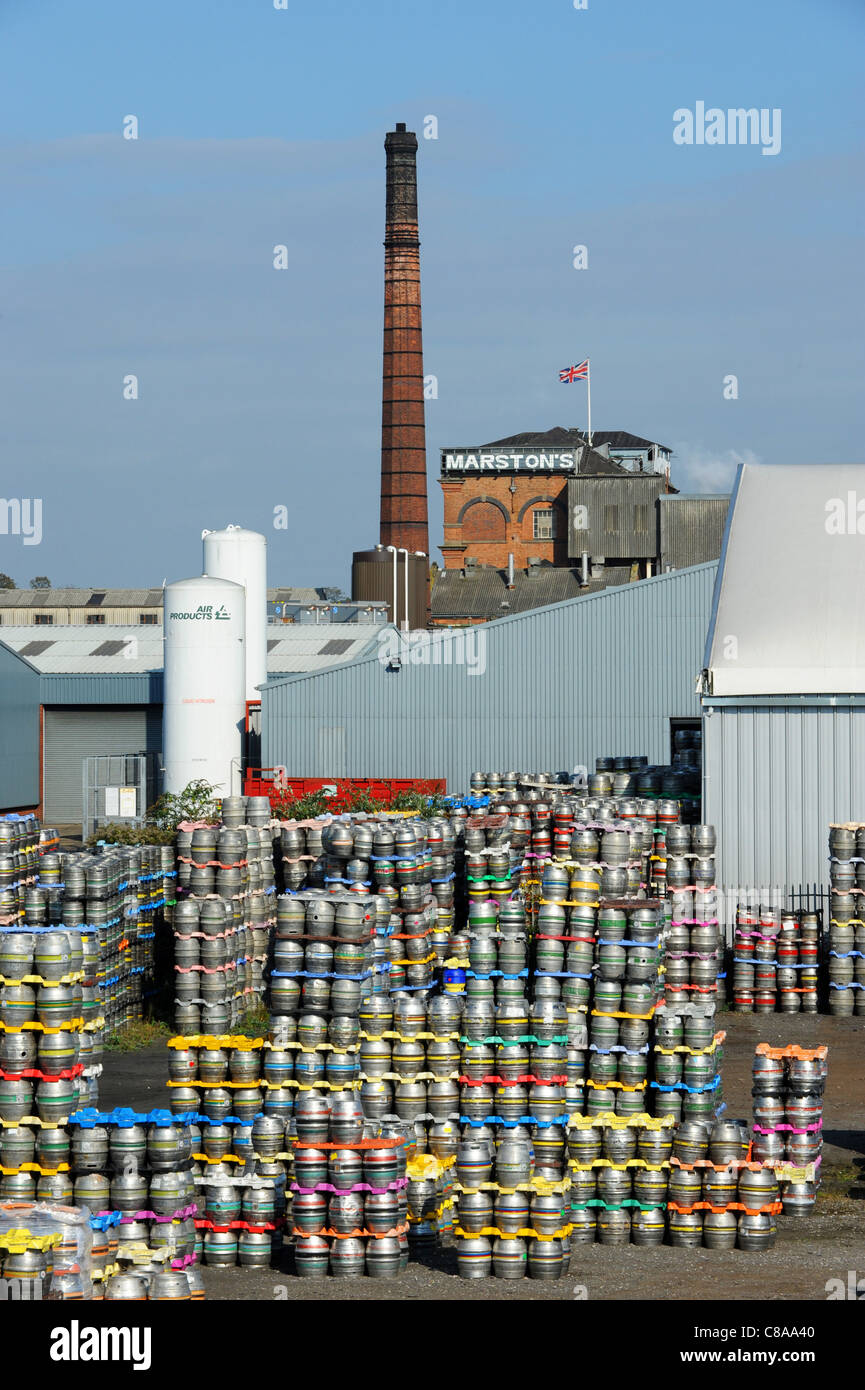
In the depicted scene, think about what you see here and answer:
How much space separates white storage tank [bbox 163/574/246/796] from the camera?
129ft

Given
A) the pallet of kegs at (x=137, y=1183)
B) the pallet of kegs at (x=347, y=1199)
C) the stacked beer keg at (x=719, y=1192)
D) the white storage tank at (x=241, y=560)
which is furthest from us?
the white storage tank at (x=241, y=560)

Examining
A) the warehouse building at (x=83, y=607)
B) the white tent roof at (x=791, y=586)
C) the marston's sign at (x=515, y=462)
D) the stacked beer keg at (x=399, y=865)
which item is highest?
the marston's sign at (x=515, y=462)

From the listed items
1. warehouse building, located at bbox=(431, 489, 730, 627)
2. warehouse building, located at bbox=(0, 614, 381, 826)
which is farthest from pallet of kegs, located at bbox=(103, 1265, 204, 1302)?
warehouse building, located at bbox=(431, 489, 730, 627)

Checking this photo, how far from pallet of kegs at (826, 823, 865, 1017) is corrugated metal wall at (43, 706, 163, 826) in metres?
29.5

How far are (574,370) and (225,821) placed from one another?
190 ft

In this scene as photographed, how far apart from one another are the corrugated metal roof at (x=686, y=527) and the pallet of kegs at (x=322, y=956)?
2135 inches

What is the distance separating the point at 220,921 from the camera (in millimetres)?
19141

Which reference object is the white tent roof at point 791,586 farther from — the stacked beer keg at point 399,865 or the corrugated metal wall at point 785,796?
the stacked beer keg at point 399,865

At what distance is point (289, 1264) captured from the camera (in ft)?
43.1

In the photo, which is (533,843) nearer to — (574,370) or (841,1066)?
(841,1066)

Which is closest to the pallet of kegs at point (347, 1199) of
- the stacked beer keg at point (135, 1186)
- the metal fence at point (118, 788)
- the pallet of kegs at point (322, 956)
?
the stacked beer keg at point (135, 1186)

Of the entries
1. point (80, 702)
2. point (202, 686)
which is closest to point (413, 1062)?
point (202, 686)

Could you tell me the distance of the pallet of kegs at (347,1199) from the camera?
12.7 metres
